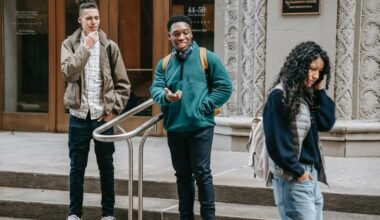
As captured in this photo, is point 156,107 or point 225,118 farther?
point 156,107

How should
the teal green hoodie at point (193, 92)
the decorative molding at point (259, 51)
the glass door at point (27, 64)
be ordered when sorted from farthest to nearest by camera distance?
the glass door at point (27, 64)
the decorative molding at point (259, 51)
the teal green hoodie at point (193, 92)

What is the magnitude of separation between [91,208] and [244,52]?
3.52 meters

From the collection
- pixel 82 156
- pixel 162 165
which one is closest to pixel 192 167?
pixel 82 156

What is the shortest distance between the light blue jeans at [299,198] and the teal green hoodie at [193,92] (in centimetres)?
104

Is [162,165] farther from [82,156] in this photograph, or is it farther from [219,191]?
[82,156]

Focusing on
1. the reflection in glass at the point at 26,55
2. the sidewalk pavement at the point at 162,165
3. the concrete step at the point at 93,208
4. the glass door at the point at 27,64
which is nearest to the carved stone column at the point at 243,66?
the sidewalk pavement at the point at 162,165

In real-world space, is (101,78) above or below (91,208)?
above

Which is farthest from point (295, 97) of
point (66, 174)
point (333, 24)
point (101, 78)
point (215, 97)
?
point (333, 24)

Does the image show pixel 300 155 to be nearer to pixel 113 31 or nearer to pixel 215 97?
pixel 215 97

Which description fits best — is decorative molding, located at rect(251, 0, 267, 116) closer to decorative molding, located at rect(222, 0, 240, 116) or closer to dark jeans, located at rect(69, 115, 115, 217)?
decorative molding, located at rect(222, 0, 240, 116)

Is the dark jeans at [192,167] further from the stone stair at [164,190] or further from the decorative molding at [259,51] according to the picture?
the decorative molding at [259,51]

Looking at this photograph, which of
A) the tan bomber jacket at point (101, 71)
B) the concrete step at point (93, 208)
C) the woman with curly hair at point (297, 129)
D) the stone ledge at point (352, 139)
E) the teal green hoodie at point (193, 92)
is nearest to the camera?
the woman with curly hair at point (297, 129)

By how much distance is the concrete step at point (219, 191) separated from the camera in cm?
569

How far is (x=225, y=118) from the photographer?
8.55 meters
